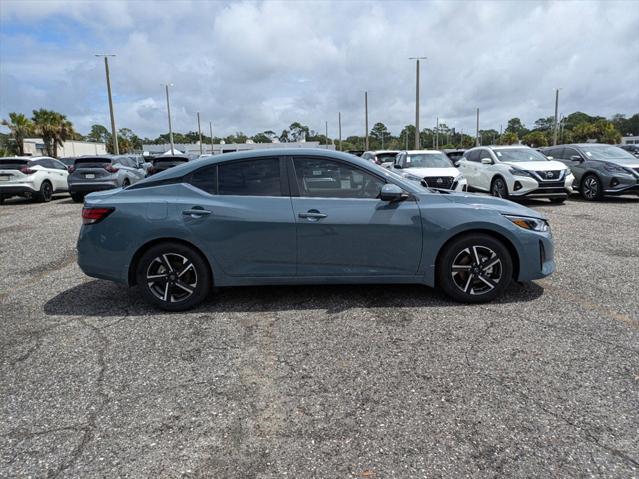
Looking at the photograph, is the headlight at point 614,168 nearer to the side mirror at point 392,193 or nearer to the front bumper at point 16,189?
the side mirror at point 392,193

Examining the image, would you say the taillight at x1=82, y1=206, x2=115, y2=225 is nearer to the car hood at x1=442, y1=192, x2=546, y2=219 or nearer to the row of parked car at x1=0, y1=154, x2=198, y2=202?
the car hood at x1=442, y1=192, x2=546, y2=219

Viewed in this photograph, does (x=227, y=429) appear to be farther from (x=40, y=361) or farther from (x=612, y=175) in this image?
(x=612, y=175)

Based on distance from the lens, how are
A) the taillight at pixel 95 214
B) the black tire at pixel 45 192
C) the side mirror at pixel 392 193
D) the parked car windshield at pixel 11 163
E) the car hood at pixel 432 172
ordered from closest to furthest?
the side mirror at pixel 392 193, the taillight at pixel 95 214, the car hood at pixel 432 172, the parked car windshield at pixel 11 163, the black tire at pixel 45 192

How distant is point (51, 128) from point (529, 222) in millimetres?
55452

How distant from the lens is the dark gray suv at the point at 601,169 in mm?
12430

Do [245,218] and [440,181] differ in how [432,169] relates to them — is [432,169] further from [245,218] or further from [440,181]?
[245,218]

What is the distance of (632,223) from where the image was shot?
360 inches

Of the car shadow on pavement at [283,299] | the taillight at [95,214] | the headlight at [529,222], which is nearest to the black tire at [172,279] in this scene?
the car shadow on pavement at [283,299]

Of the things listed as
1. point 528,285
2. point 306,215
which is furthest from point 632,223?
point 306,215

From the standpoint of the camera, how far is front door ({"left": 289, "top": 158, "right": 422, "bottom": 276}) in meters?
4.37

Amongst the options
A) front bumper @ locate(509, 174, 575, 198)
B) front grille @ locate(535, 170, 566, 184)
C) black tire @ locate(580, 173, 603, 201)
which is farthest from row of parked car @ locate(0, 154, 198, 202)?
black tire @ locate(580, 173, 603, 201)

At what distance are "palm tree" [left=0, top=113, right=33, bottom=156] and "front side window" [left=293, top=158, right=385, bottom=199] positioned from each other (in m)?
53.6

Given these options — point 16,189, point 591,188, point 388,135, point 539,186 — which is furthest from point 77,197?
point 388,135

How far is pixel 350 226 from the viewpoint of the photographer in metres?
4.36
